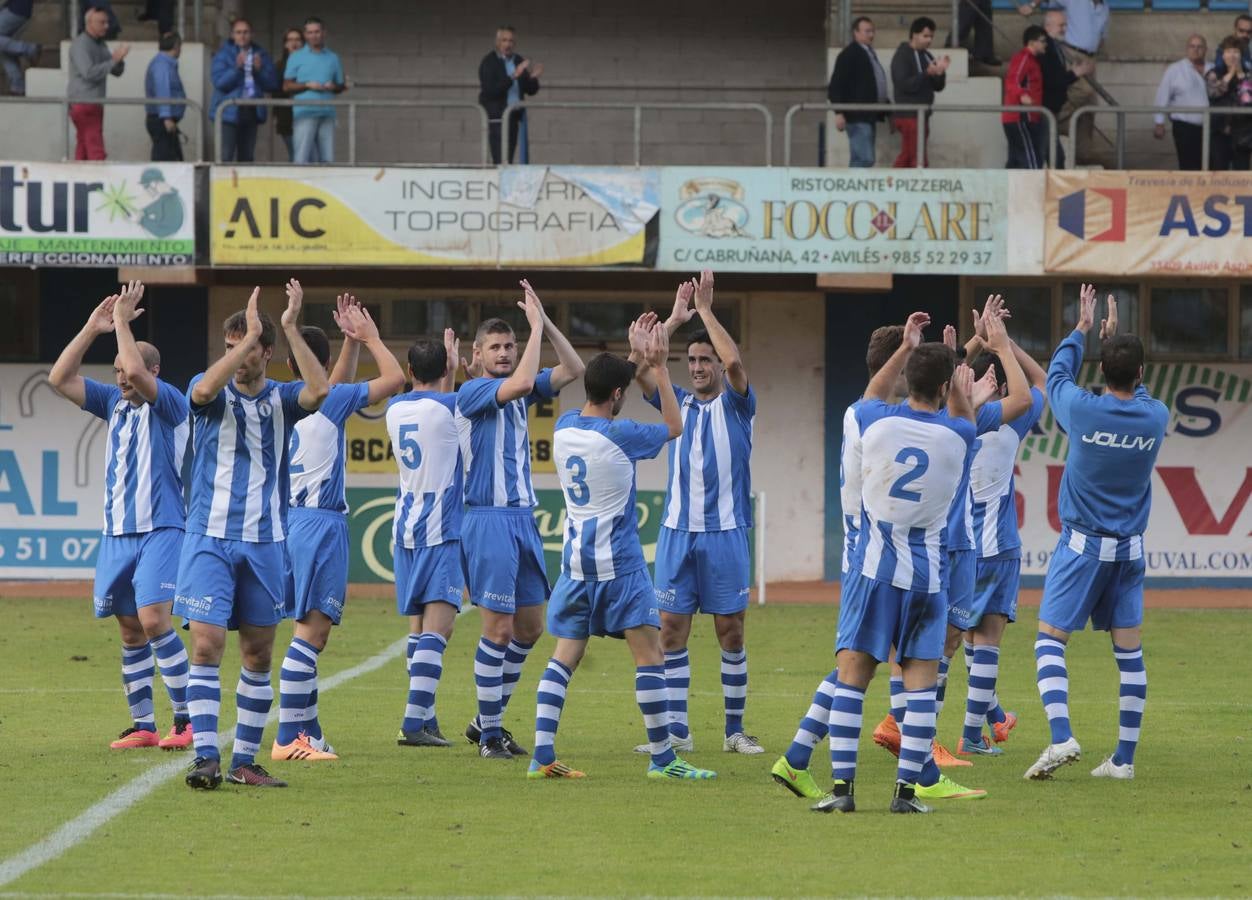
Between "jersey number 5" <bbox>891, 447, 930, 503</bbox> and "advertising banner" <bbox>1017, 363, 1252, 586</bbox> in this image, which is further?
"advertising banner" <bbox>1017, 363, 1252, 586</bbox>

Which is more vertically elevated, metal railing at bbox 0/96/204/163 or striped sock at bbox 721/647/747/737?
metal railing at bbox 0/96/204/163

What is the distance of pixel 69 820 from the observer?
7656 mm

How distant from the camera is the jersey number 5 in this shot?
306 inches

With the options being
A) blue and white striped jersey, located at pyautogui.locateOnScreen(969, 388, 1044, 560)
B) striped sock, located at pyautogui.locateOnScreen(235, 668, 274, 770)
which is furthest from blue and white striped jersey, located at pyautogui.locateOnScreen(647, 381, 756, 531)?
striped sock, located at pyautogui.locateOnScreen(235, 668, 274, 770)

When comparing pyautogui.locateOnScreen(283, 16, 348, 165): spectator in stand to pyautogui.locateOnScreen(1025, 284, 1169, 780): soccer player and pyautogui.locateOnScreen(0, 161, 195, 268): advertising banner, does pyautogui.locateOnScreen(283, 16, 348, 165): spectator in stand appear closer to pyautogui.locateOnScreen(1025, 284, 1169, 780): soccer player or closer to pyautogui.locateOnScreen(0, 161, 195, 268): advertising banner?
pyautogui.locateOnScreen(0, 161, 195, 268): advertising banner

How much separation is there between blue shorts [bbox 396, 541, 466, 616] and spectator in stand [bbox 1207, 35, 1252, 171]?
552 inches

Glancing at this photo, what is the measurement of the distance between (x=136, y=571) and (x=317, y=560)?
1.01 meters

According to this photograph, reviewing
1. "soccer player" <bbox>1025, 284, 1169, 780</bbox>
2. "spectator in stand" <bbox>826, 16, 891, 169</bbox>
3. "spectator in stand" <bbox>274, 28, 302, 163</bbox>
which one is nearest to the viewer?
"soccer player" <bbox>1025, 284, 1169, 780</bbox>

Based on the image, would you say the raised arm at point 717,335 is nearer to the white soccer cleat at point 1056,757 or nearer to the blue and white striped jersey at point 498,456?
the blue and white striped jersey at point 498,456

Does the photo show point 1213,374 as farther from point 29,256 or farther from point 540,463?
point 29,256

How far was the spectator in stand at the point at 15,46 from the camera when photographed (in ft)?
70.7

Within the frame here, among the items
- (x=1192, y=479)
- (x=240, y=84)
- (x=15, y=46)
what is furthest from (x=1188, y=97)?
(x=15, y=46)

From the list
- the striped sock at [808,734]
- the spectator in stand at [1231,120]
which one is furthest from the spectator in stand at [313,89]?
the striped sock at [808,734]

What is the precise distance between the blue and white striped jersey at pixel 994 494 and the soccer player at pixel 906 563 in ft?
6.21
